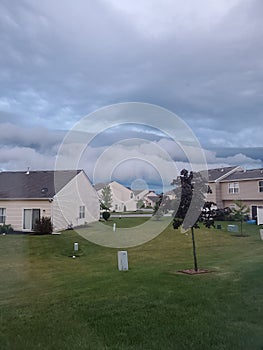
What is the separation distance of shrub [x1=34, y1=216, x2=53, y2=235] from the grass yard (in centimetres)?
861

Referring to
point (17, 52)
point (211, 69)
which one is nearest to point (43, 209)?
point (17, 52)

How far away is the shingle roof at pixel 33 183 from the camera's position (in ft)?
71.0

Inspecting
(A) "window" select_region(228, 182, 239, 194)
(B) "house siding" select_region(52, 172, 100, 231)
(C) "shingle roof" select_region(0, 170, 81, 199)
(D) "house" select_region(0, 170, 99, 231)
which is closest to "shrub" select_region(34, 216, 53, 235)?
(D) "house" select_region(0, 170, 99, 231)

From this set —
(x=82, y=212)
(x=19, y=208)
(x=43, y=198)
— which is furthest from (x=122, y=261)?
(x=82, y=212)

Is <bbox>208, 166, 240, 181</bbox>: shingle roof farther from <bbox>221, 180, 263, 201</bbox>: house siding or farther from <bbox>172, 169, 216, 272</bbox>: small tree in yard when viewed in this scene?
<bbox>172, 169, 216, 272</bbox>: small tree in yard

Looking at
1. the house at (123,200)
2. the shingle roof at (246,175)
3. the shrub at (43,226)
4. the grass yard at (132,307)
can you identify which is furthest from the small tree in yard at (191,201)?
the house at (123,200)

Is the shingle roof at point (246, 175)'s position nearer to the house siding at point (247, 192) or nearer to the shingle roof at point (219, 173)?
the house siding at point (247, 192)

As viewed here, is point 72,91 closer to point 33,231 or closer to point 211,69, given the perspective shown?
point 211,69

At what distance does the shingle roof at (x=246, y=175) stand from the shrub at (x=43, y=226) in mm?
20175

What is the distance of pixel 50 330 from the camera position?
175 inches

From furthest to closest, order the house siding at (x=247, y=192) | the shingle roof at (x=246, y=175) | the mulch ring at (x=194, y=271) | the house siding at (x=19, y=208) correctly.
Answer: the shingle roof at (x=246, y=175) < the house siding at (x=247, y=192) < the house siding at (x=19, y=208) < the mulch ring at (x=194, y=271)

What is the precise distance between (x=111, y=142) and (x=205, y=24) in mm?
4518

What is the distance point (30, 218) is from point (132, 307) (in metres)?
17.2

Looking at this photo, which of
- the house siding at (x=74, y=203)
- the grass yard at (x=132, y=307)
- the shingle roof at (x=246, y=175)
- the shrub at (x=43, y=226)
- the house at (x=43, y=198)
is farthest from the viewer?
the shingle roof at (x=246, y=175)
